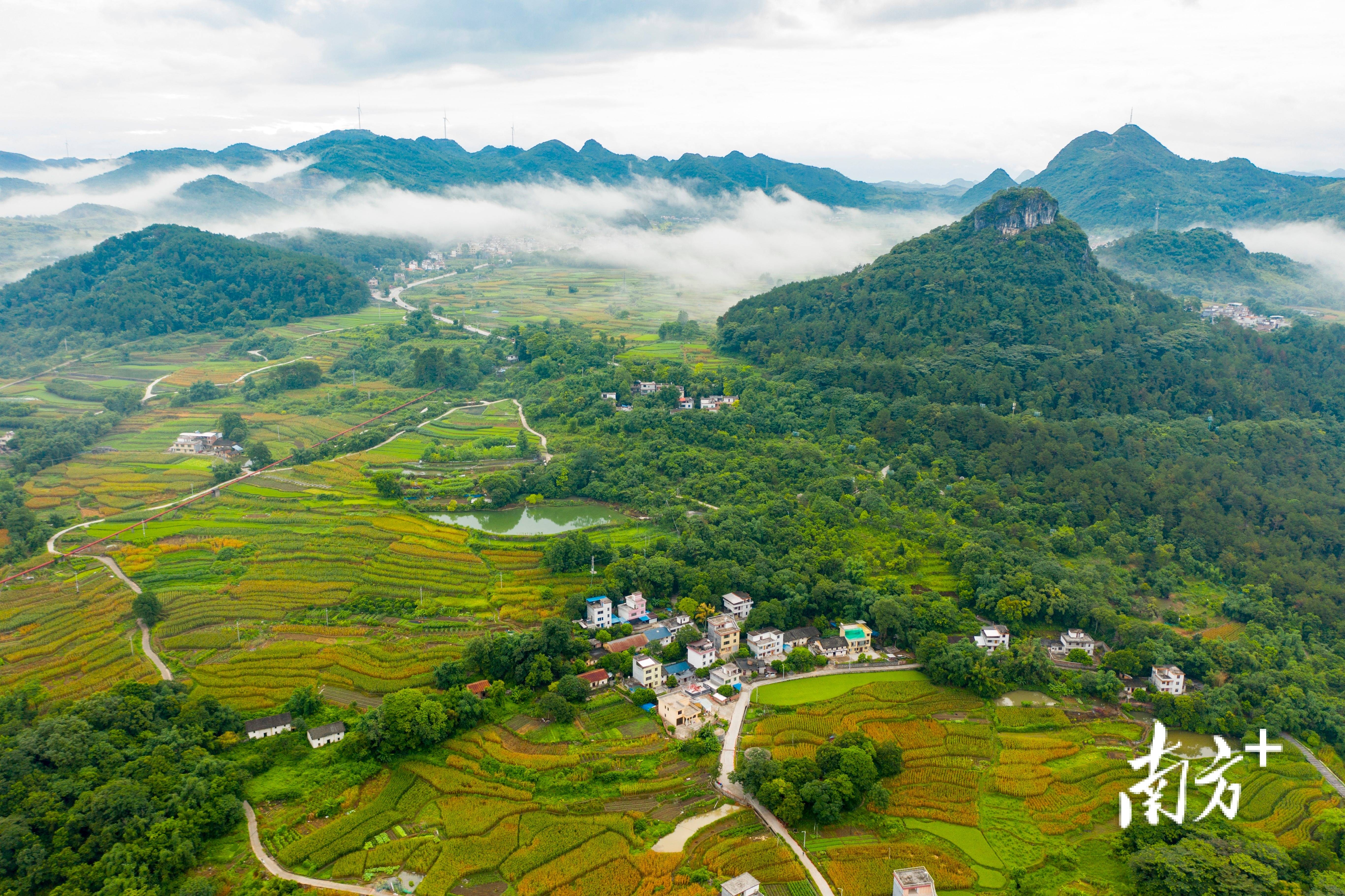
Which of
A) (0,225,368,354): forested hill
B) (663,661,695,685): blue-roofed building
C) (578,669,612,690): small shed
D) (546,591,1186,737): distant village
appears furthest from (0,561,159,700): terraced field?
(0,225,368,354): forested hill

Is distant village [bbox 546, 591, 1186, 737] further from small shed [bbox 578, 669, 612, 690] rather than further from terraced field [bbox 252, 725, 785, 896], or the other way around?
terraced field [bbox 252, 725, 785, 896]

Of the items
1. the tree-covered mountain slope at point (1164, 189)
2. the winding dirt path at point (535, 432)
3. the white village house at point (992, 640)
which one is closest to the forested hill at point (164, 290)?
the winding dirt path at point (535, 432)

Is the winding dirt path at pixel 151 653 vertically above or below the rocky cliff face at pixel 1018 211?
below

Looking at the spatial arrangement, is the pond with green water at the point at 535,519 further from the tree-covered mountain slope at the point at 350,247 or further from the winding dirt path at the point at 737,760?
the tree-covered mountain slope at the point at 350,247

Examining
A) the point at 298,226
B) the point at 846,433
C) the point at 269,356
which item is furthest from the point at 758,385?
the point at 298,226

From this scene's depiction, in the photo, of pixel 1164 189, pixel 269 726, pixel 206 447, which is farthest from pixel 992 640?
pixel 1164 189

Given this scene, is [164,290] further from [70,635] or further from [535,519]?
[70,635]
